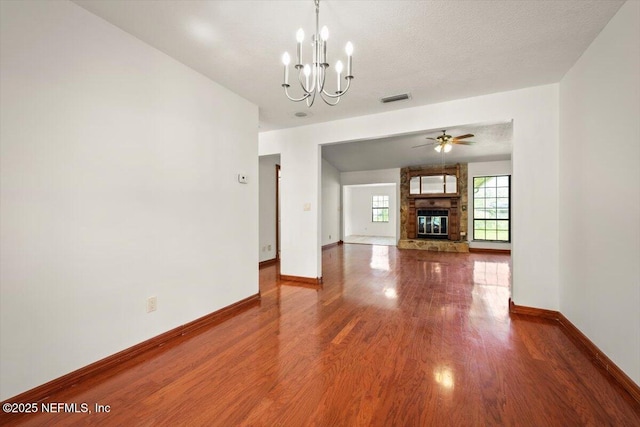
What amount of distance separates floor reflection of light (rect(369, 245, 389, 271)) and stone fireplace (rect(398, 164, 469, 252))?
857mm

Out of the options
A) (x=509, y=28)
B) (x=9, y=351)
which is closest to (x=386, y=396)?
(x=9, y=351)

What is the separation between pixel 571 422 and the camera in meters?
1.43

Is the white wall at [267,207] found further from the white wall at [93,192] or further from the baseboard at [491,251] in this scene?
the baseboard at [491,251]

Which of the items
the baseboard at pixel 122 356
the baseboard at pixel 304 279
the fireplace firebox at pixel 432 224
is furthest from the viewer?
the fireplace firebox at pixel 432 224

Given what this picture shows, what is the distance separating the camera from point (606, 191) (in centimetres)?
195

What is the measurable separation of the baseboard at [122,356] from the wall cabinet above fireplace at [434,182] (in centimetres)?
665

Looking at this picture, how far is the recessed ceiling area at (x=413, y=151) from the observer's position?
5.83 meters

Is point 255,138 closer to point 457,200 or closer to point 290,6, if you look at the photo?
point 290,6

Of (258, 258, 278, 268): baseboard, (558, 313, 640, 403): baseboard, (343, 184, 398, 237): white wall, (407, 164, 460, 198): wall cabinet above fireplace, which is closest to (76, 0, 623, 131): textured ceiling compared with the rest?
(558, 313, 640, 403): baseboard

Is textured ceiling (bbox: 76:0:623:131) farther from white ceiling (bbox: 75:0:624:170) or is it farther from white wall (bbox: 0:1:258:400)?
white wall (bbox: 0:1:258:400)

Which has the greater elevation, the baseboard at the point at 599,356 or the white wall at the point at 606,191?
the white wall at the point at 606,191

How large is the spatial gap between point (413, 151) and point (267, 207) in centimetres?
415

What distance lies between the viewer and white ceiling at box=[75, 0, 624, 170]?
181 centimetres

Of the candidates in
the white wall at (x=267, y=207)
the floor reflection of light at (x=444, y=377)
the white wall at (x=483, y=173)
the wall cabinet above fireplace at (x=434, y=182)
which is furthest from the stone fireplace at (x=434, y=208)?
the floor reflection of light at (x=444, y=377)
